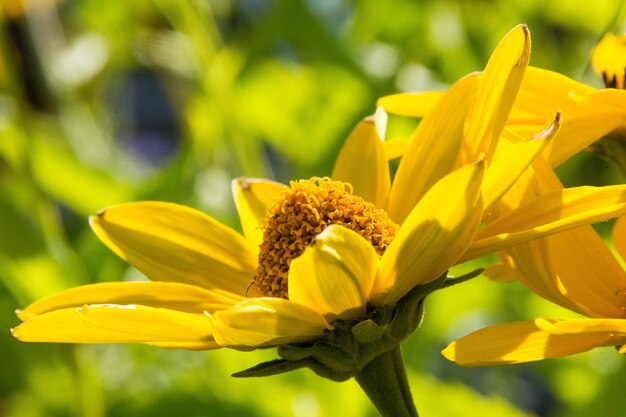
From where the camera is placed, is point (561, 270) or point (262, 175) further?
point (262, 175)

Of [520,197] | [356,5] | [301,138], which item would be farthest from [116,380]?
[520,197]

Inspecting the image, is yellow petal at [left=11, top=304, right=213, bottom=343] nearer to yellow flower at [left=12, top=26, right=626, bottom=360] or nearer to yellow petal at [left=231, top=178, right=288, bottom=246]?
yellow flower at [left=12, top=26, right=626, bottom=360]

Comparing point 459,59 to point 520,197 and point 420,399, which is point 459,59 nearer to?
point 420,399

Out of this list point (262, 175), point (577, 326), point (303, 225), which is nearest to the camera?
point (577, 326)

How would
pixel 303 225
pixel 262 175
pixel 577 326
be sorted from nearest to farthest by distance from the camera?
pixel 577 326
pixel 303 225
pixel 262 175

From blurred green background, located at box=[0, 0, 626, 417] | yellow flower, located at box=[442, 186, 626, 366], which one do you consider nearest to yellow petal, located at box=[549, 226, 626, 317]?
yellow flower, located at box=[442, 186, 626, 366]

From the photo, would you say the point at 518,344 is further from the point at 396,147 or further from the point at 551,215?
the point at 396,147

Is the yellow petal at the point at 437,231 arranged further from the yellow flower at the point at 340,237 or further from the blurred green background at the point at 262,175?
the blurred green background at the point at 262,175

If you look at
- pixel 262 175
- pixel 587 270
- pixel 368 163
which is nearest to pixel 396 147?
pixel 368 163
